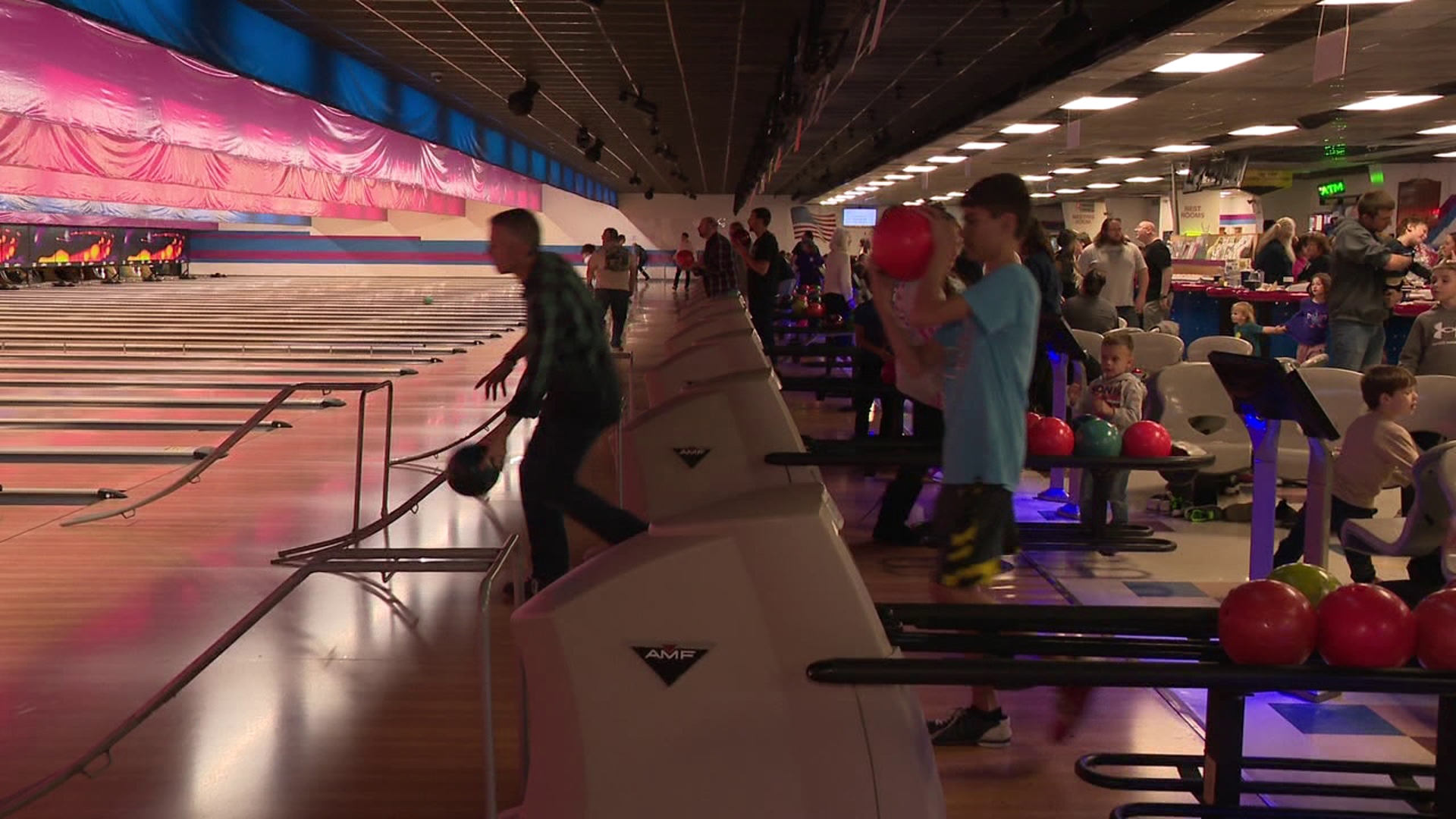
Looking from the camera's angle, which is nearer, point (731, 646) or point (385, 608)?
point (731, 646)

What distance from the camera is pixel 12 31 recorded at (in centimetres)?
560

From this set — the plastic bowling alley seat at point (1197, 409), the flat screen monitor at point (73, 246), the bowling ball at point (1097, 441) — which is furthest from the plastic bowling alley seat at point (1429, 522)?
the flat screen monitor at point (73, 246)

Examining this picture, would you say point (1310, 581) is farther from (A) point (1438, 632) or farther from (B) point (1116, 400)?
(B) point (1116, 400)

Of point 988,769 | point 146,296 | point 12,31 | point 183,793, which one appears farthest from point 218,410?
point 146,296

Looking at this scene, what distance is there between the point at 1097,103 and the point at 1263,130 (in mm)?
4773

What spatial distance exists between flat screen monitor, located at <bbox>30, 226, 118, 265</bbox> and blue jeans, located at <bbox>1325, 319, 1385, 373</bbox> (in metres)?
23.4

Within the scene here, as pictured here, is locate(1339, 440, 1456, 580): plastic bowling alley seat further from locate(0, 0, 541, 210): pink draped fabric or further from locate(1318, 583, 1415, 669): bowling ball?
locate(0, 0, 541, 210): pink draped fabric

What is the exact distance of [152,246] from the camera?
28734 millimetres

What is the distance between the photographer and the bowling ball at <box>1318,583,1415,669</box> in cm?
213

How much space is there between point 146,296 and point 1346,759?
2149 cm

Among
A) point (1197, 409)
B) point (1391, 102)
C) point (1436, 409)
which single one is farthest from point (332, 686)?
point (1391, 102)

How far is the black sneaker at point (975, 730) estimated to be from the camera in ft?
9.69

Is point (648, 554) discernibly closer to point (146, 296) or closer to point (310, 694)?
point (310, 694)

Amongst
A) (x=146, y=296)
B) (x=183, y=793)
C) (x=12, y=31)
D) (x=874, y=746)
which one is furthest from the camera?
(x=146, y=296)
